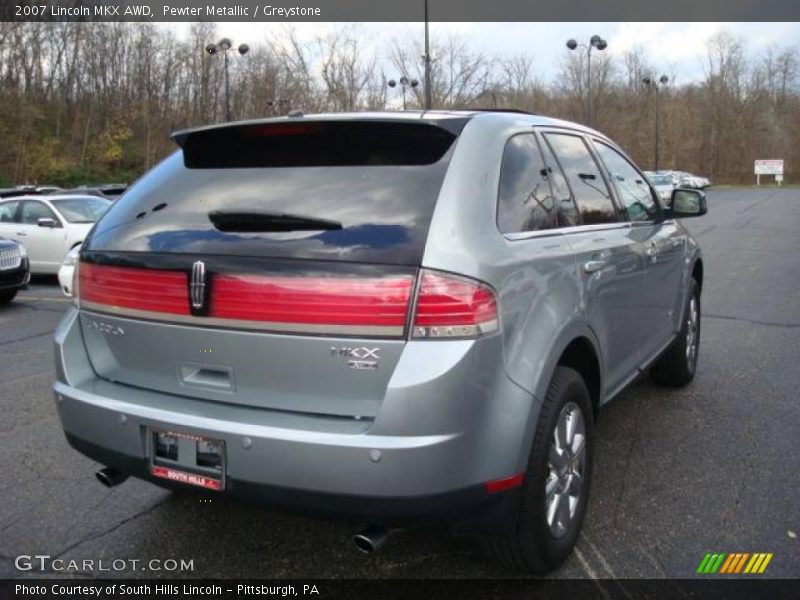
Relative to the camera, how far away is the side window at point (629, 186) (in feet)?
13.5

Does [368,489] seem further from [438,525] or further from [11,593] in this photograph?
[11,593]

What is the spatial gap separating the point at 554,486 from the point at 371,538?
2.70 ft

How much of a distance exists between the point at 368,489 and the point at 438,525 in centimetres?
29

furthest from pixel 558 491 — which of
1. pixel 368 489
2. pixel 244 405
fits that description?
pixel 244 405

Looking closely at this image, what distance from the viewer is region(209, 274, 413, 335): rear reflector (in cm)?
232

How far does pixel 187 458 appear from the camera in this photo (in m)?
2.55

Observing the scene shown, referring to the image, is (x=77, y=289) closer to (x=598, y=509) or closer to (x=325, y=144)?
(x=325, y=144)

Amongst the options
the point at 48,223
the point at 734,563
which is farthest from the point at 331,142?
the point at 48,223

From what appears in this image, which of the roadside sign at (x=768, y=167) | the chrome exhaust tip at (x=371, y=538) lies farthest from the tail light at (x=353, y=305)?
the roadside sign at (x=768, y=167)

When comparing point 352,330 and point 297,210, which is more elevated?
point 297,210

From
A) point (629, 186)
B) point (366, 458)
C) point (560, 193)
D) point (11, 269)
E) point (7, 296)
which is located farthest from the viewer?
point (7, 296)

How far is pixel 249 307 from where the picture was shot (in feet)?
8.10

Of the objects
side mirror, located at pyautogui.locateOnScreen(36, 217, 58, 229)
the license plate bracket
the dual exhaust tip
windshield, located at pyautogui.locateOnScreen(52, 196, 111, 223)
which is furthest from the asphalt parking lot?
windshield, located at pyautogui.locateOnScreen(52, 196, 111, 223)

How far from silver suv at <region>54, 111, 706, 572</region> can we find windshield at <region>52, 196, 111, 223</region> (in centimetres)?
1037
